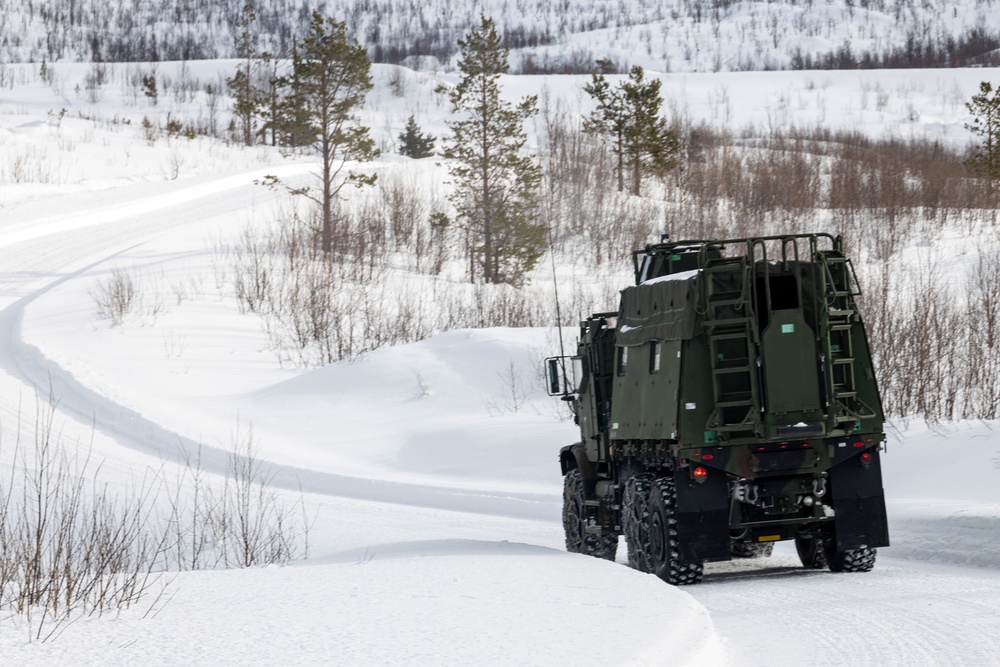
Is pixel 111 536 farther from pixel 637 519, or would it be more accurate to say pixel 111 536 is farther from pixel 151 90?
pixel 151 90

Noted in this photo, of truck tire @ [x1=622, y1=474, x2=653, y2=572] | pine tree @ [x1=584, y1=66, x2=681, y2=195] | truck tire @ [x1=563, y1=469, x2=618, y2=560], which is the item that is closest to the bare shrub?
truck tire @ [x1=563, y1=469, x2=618, y2=560]

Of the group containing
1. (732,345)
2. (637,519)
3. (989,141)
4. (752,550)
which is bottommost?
(752,550)

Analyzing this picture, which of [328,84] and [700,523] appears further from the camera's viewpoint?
[328,84]

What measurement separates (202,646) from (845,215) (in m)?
49.1

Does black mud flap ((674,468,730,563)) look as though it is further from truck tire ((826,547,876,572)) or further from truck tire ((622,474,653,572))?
truck tire ((826,547,876,572))

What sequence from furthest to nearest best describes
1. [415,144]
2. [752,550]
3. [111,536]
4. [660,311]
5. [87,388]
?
[415,144] → [87,388] → [111,536] → [752,550] → [660,311]

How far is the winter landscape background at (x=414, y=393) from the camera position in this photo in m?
7.18

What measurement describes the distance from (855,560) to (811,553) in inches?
29.3

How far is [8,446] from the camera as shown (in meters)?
19.9

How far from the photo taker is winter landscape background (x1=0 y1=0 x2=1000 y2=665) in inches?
283

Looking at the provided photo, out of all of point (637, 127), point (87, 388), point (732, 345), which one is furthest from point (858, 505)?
point (637, 127)

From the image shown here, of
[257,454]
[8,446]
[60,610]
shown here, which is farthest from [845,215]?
[60,610]

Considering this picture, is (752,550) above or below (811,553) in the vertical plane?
below

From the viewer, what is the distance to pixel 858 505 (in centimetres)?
1024
